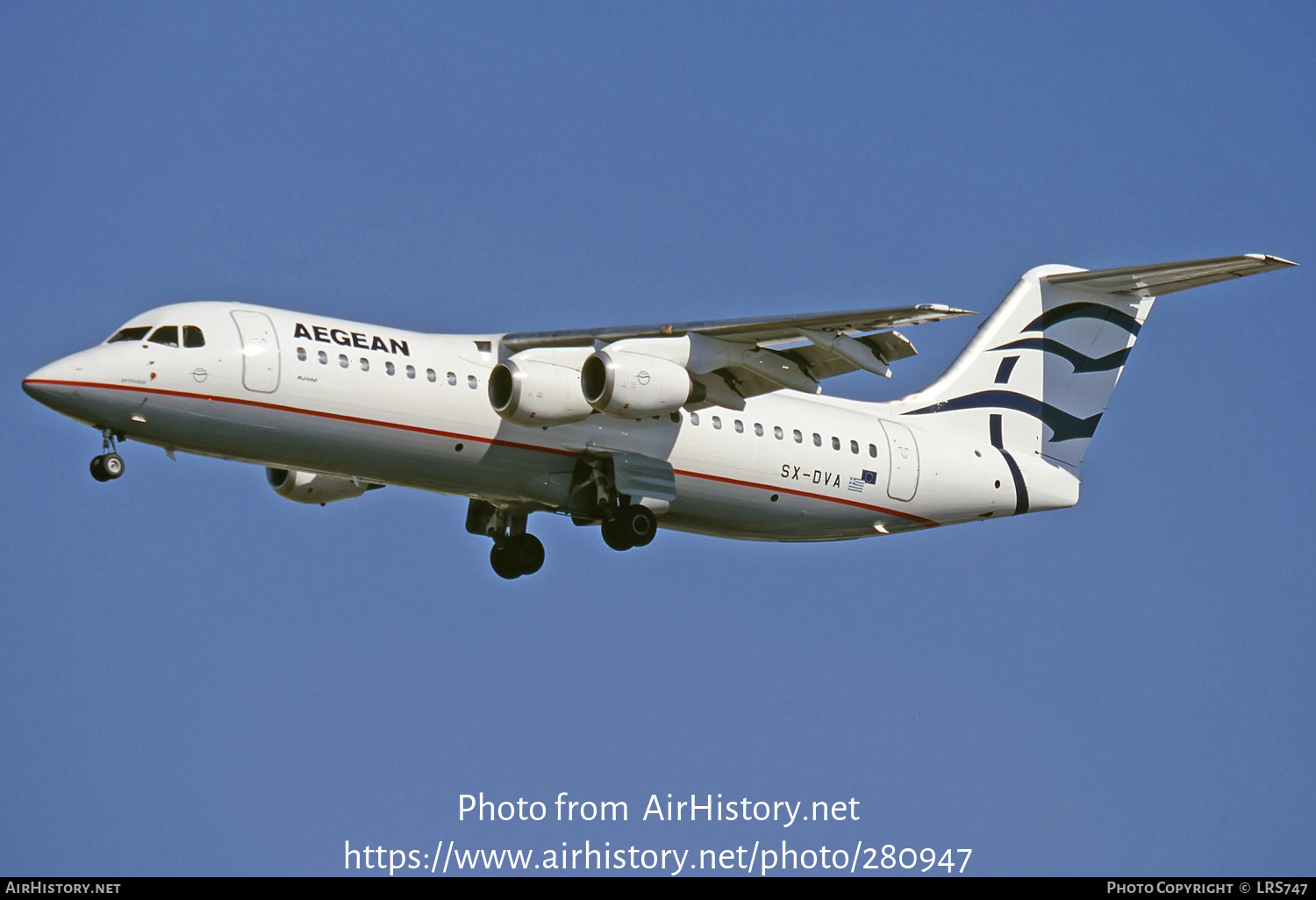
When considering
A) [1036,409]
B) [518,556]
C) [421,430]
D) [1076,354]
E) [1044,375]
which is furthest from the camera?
[1076,354]

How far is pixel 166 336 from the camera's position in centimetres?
1562

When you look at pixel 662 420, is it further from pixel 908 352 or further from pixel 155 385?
Answer: pixel 155 385

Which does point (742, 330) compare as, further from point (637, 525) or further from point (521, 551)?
point (521, 551)

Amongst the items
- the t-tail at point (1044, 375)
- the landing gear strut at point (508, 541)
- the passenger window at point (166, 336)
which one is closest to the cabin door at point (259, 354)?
the passenger window at point (166, 336)

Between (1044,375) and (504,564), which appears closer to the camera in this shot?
(504,564)

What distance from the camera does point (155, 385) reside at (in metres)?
15.4

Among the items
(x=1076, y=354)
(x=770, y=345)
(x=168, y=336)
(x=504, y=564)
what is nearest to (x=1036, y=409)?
(x=1076, y=354)

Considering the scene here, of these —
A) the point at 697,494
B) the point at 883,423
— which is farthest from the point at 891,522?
the point at 697,494

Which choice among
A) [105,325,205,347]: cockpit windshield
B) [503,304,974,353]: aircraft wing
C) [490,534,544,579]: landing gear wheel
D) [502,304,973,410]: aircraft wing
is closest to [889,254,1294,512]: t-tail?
[502,304,973,410]: aircraft wing

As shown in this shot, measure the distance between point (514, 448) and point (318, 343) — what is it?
6.75 feet

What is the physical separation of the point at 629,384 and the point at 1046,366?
232 inches

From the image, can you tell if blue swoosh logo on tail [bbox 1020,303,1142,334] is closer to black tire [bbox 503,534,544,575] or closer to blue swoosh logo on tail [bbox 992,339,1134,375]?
blue swoosh logo on tail [bbox 992,339,1134,375]

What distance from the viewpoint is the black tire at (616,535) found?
17328mm

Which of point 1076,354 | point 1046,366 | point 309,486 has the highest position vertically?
point 1076,354
